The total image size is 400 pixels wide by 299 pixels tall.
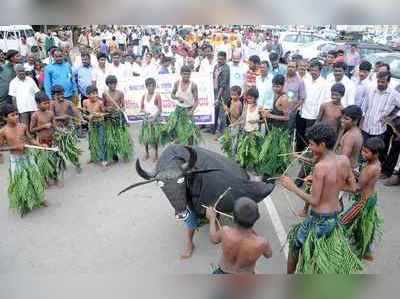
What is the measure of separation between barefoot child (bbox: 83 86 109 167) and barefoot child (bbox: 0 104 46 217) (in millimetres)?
1565

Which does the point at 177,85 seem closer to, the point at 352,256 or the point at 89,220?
the point at 89,220

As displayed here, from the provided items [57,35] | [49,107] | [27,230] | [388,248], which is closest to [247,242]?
[388,248]

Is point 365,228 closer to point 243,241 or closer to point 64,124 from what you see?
point 243,241

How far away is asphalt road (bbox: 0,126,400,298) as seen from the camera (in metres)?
4.54

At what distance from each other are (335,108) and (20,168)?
4534 mm

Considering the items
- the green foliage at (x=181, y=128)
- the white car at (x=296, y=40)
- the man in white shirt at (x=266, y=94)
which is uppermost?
the white car at (x=296, y=40)

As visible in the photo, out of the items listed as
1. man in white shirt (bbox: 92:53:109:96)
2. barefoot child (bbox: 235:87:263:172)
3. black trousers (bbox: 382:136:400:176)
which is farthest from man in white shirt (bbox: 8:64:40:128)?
black trousers (bbox: 382:136:400:176)

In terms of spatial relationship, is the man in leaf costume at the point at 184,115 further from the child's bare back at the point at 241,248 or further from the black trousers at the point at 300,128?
the child's bare back at the point at 241,248

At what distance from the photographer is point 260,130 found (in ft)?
21.7

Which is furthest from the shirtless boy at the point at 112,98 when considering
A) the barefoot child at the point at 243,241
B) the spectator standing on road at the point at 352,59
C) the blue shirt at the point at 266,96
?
the spectator standing on road at the point at 352,59

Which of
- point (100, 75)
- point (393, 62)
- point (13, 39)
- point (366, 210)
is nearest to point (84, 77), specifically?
point (100, 75)

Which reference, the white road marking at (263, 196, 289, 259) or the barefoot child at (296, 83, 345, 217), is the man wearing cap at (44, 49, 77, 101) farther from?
the barefoot child at (296, 83, 345, 217)

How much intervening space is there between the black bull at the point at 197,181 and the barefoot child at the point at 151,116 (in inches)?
117

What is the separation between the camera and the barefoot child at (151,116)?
299 inches
